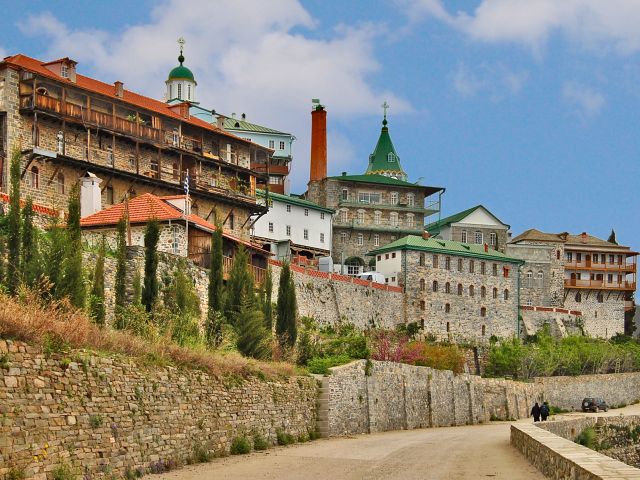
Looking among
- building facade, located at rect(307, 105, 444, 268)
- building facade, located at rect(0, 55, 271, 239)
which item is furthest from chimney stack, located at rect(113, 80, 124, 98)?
building facade, located at rect(307, 105, 444, 268)

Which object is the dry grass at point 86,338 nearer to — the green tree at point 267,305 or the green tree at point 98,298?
the green tree at point 98,298

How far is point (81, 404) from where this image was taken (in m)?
20.7

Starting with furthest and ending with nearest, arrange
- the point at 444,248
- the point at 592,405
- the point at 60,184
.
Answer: the point at 444,248 → the point at 592,405 → the point at 60,184

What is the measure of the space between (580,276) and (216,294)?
70361 mm

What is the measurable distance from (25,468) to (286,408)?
51.7 feet

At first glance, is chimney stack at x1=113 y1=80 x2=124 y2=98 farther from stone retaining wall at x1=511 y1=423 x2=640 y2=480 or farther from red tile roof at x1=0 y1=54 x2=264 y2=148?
stone retaining wall at x1=511 y1=423 x2=640 y2=480

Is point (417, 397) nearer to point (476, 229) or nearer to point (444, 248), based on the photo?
point (444, 248)

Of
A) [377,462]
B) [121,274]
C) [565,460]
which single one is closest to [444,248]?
[121,274]

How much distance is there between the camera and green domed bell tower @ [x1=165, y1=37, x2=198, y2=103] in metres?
94.2

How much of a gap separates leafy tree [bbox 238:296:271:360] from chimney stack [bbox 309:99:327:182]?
192 ft

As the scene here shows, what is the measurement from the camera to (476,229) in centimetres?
9600

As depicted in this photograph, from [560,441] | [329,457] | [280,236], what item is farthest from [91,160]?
[560,441]

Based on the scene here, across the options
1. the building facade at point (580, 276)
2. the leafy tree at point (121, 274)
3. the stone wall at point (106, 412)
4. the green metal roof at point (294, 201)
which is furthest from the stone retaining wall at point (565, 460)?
the building facade at point (580, 276)

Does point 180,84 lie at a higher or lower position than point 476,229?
higher
